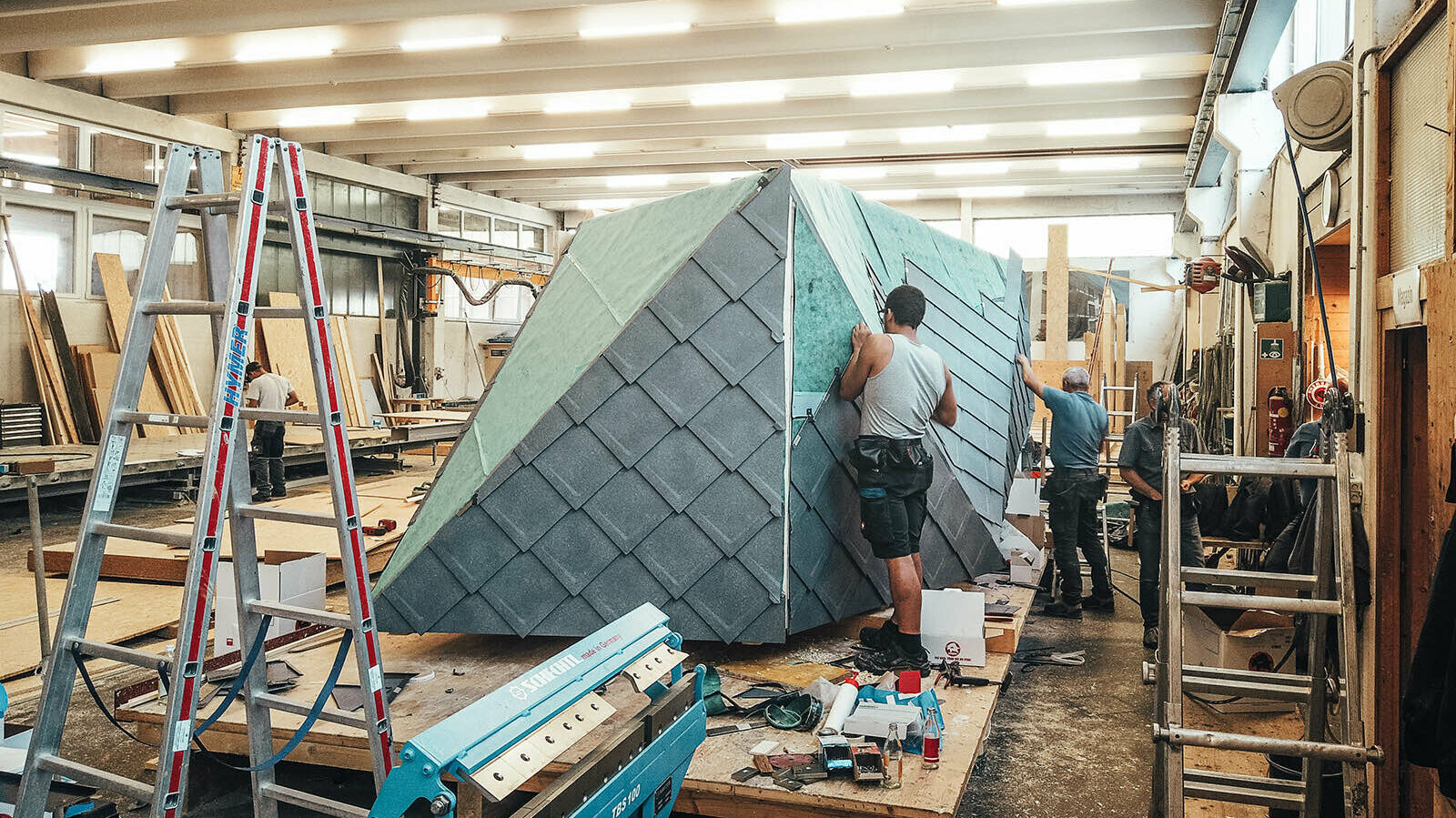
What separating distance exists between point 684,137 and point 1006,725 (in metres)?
8.99

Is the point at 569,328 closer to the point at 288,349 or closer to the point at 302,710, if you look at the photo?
the point at 302,710

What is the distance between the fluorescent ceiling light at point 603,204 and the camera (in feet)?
54.2

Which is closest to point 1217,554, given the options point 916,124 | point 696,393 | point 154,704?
point 696,393

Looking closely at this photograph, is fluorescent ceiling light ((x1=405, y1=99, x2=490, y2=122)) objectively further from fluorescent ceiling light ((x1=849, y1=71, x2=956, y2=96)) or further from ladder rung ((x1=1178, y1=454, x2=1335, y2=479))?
ladder rung ((x1=1178, y1=454, x2=1335, y2=479))

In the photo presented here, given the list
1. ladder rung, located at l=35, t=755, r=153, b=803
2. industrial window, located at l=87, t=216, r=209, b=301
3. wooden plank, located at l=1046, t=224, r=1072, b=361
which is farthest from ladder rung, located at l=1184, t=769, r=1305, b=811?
industrial window, located at l=87, t=216, r=209, b=301

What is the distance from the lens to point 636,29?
26.2ft

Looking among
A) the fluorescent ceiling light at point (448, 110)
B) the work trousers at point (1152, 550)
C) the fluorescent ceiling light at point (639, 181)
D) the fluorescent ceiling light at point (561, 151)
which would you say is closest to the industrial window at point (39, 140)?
the fluorescent ceiling light at point (448, 110)

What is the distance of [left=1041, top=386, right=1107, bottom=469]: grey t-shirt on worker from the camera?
5.63m

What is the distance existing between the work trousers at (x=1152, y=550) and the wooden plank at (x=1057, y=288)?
2.95 meters

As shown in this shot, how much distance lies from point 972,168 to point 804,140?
2.57 meters

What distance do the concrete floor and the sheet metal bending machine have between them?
1.53 meters

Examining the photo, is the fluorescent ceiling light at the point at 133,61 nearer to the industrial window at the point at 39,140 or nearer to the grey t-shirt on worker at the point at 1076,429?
the industrial window at the point at 39,140

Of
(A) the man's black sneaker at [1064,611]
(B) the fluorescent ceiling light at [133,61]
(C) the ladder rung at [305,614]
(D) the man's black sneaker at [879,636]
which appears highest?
(B) the fluorescent ceiling light at [133,61]

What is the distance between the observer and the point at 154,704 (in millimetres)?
3244
